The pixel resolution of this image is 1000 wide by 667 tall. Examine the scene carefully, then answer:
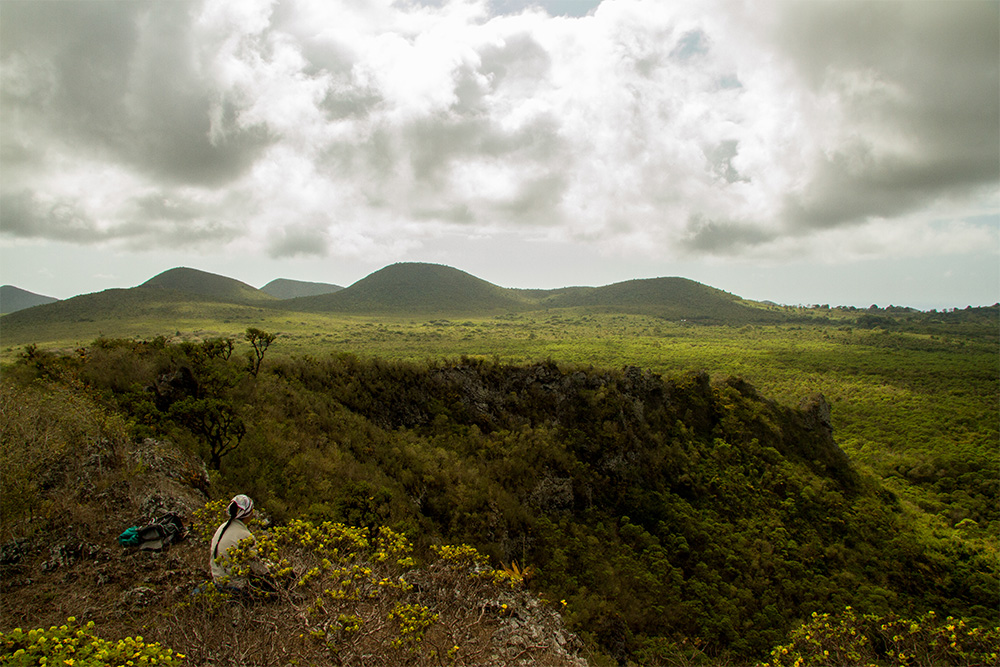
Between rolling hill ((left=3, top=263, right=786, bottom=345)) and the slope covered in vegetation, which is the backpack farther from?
rolling hill ((left=3, top=263, right=786, bottom=345))

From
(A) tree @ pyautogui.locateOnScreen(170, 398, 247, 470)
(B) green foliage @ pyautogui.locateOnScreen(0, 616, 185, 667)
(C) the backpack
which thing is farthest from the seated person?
(A) tree @ pyautogui.locateOnScreen(170, 398, 247, 470)

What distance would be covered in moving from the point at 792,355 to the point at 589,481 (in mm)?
74970

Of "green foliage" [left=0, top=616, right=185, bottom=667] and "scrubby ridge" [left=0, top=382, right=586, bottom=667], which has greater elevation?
"green foliage" [left=0, top=616, right=185, bottom=667]

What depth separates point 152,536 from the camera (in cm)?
818

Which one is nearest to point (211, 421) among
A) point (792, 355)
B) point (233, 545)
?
point (233, 545)

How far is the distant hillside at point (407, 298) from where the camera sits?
161000 millimetres

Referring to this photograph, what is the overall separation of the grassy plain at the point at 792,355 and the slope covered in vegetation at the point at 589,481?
4065 millimetres

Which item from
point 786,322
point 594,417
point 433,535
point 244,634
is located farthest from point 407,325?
point 786,322

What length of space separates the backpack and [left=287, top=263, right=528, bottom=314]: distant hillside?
500 ft

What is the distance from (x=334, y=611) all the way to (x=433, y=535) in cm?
1017

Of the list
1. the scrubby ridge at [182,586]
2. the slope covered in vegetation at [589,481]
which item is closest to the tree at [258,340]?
the slope covered in vegetation at [589,481]

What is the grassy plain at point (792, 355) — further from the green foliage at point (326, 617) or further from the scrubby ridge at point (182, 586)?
the green foliage at point (326, 617)

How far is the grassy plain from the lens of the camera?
37.4 metres

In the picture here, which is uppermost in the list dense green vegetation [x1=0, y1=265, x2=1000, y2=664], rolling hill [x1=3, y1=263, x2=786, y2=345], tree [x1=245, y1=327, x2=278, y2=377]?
rolling hill [x1=3, y1=263, x2=786, y2=345]
